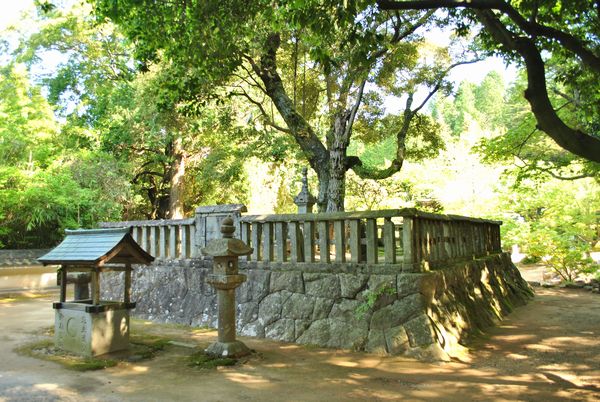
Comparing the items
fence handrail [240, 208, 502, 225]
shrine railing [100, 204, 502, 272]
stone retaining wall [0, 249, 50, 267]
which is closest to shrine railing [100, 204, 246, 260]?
shrine railing [100, 204, 502, 272]

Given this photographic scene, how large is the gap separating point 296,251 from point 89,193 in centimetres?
1044

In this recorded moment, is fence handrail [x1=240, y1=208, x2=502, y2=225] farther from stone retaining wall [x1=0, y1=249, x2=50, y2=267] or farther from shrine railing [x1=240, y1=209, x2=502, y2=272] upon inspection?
stone retaining wall [x1=0, y1=249, x2=50, y2=267]

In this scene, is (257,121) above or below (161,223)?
above

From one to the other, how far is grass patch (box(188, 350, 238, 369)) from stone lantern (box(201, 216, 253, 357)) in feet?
0.31

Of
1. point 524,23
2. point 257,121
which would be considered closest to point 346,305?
point 524,23

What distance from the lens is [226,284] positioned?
6.61 m

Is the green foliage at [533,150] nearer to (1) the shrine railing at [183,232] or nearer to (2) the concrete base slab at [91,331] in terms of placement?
(1) the shrine railing at [183,232]

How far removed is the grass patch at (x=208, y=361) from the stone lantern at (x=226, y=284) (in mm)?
95

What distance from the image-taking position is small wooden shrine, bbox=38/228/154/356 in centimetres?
656

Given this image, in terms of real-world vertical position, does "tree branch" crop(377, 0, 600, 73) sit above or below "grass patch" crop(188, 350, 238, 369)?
above

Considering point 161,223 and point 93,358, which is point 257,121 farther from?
point 93,358

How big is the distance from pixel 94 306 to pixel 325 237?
371 centimetres

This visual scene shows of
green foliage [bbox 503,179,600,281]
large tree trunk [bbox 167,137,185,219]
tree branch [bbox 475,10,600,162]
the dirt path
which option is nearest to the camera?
tree branch [bbox 475,10,600,162]

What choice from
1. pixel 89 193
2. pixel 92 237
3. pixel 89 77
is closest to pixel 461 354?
pixel 92 237
